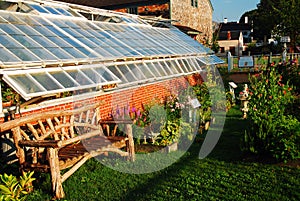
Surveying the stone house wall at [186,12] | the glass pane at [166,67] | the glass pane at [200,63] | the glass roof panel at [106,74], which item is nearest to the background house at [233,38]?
the stone house wall at [186,12]

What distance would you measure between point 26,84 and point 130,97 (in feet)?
14.0

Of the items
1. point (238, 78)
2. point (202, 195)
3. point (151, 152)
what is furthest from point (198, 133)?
point (238, 78)

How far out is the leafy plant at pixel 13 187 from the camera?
4637mm

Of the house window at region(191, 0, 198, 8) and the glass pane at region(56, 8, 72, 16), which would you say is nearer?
the glass pane at region(56, 8, 72, 16)

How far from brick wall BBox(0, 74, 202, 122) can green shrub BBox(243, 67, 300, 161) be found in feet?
10.7

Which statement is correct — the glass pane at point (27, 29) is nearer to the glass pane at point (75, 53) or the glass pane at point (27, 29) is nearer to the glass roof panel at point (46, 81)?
the glass pane at point (75, 53)

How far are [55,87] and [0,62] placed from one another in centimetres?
100

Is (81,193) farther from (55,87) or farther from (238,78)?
(238,78)

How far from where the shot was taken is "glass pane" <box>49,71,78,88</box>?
653 cm

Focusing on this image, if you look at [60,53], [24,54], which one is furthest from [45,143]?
[60,53]

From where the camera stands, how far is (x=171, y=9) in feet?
84.8

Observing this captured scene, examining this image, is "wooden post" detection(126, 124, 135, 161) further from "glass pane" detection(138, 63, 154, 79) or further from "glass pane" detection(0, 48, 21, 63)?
"glass pane" detection(138, 63, 154, 79)

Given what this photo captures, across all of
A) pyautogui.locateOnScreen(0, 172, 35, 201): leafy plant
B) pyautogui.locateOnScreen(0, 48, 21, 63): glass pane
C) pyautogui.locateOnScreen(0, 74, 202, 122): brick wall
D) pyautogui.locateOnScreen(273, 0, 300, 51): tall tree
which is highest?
pyautogui.locateOnScreen(273, 0, 300, 51): tall tree

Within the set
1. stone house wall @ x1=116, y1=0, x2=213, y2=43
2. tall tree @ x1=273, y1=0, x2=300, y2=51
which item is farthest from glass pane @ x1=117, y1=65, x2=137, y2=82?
tall tree @ x1=273, y1=0, x2=300, y2=51
